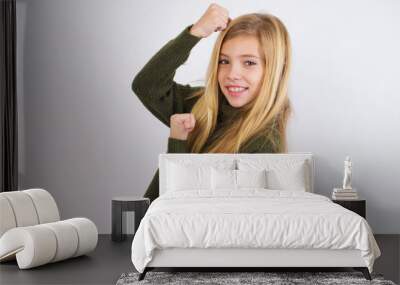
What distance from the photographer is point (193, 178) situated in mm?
6738

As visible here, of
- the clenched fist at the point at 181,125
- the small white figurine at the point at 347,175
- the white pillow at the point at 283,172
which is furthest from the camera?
the clenched fist at the point at 181,125

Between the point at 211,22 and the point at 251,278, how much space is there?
3.21m

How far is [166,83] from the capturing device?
730cm

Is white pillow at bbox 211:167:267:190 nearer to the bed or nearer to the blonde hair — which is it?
the blonde hair

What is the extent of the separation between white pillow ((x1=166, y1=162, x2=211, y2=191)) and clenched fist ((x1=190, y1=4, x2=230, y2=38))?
4.82 ft

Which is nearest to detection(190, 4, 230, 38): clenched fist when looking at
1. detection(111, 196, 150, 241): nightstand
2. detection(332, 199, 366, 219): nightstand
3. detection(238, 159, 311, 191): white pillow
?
detection(238, 159, 311, 191): white pillow

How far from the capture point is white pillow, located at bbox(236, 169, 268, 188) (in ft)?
21.7

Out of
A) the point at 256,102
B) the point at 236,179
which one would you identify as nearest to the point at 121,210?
the point at 236,179

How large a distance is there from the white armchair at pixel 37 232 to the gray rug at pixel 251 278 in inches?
26.9

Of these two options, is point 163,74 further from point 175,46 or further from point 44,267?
point 44,267

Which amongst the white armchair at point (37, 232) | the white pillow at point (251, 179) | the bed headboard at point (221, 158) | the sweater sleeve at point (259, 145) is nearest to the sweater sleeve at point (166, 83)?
the bed headboard at point (221, 158)

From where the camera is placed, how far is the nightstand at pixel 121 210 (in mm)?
6883

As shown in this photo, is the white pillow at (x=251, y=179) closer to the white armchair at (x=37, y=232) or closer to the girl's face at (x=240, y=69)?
the girl's face at (x=240, y=69)

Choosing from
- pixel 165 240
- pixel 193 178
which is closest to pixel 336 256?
pixel 165 240
